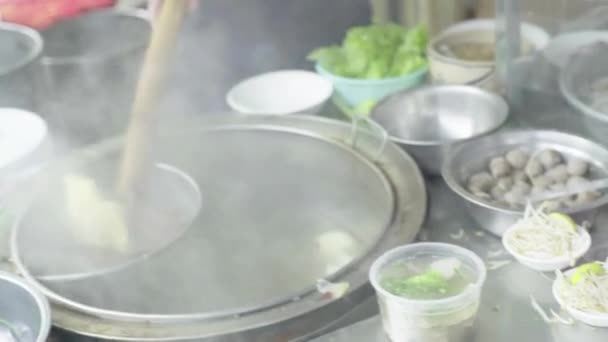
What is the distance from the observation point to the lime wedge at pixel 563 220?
109 centimetres

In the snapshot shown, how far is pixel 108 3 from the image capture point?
196 centimetres

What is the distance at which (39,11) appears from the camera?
189cm

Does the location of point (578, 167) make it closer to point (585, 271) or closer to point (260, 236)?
point (585, 271)

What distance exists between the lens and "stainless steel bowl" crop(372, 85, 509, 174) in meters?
1.46

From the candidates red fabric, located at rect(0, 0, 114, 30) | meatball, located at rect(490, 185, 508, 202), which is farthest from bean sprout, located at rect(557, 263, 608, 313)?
red fabric, located at rect(0, 0, 114, 30)

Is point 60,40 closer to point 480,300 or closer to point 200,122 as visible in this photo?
point 200,122

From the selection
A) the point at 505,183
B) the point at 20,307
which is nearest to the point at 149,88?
the point at 20,307

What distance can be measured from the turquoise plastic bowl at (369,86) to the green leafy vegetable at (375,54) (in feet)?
0.12

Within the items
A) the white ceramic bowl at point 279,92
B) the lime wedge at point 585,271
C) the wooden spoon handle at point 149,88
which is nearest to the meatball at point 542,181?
the lime wedge at point 585,271

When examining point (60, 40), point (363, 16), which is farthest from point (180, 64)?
point (363, 16)

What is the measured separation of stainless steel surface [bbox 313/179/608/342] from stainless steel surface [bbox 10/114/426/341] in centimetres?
5

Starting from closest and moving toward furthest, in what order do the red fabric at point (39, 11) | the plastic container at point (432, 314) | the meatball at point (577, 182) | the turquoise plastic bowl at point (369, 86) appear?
the plastic container at point (432, 314) < the meatball at point (577, 182) < the turquoise plastic bowl at point (369, 86) < the red fabric at point (39, 11)

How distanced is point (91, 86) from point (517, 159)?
95 cm

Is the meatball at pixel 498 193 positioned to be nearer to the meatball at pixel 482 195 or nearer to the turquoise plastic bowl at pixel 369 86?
the meatball at pixel 482 195
